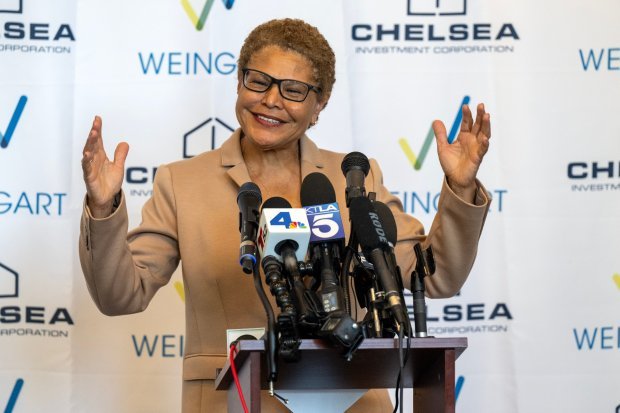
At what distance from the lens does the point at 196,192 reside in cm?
244

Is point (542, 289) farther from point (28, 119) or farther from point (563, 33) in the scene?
point (28, 119)

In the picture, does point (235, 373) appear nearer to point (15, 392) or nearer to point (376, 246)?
point (376, 246)

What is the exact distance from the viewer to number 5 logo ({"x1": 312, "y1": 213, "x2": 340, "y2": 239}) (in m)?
1.69

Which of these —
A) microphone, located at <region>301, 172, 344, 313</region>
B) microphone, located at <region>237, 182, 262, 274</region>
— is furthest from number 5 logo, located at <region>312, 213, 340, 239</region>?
microphone, located at <region>237, 182, 262, 274</region>

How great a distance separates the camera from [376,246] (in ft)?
5.33

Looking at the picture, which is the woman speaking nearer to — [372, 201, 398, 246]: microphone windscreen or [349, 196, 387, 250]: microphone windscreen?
[372, 201, 398, 246]: microphone windscreen

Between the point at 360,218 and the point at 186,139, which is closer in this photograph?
the point at 360,218

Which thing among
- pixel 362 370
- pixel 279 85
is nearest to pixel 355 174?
pixel 362 370

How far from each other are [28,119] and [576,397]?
7.80 ft

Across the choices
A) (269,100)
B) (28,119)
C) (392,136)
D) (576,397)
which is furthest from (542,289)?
(28,119)

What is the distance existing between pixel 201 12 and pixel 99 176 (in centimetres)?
178

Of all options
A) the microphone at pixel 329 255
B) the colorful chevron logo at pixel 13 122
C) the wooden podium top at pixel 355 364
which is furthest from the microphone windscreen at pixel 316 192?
the colorful chevron logo at pixel 13 122

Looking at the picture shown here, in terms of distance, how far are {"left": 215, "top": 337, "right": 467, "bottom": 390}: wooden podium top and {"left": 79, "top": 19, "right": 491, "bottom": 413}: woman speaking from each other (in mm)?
315

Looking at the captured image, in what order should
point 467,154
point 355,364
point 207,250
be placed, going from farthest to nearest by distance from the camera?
point 207,250, point 467,154, point 355,364
